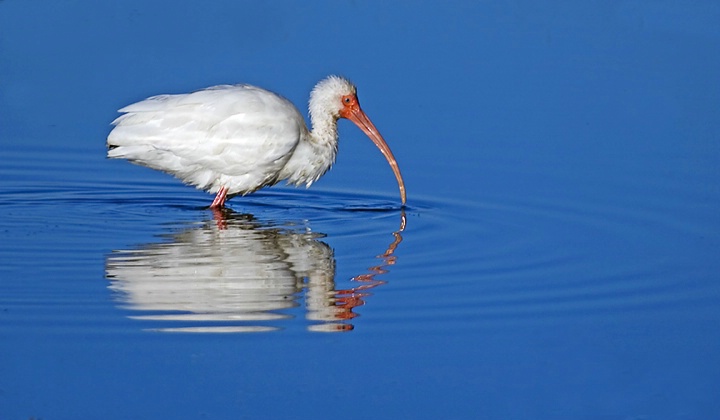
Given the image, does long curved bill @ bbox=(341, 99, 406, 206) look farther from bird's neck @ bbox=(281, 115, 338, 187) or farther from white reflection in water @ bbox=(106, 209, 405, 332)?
white reflection in water @ bbox=(106, 209, 405, 332)

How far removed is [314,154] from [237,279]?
10.7ft

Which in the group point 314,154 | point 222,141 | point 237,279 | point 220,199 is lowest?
point 237,279

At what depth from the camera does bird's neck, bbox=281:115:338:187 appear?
504 inches

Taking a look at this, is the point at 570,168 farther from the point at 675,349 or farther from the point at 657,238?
the point at 675,349

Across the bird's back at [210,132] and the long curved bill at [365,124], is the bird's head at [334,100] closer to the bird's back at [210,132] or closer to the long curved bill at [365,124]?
the long curved bill at [365,124]

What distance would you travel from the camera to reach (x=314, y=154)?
12.8 metres

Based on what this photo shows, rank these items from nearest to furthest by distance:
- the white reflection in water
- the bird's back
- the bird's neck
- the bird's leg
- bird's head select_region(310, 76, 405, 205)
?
the white reflection in water, the bird's back, the bird's leg, the bird's neck, bird's head select_region(310, 76, 405, 205)

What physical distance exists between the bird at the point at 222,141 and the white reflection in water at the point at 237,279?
31.7 inches

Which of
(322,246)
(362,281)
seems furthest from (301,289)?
(322,246)

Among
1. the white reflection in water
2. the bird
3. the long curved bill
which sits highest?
the long curved bill

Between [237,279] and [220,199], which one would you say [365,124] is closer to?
[220,199]

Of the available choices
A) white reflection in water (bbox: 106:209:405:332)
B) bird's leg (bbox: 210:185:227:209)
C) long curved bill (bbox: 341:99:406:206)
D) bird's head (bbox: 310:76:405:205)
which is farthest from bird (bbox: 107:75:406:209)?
white reflection in water (bbox: 106:209:405:332)

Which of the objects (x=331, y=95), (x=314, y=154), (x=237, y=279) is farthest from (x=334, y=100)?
(x=237, y=279)

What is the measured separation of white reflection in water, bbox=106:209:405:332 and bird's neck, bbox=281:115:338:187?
113 centimetres
